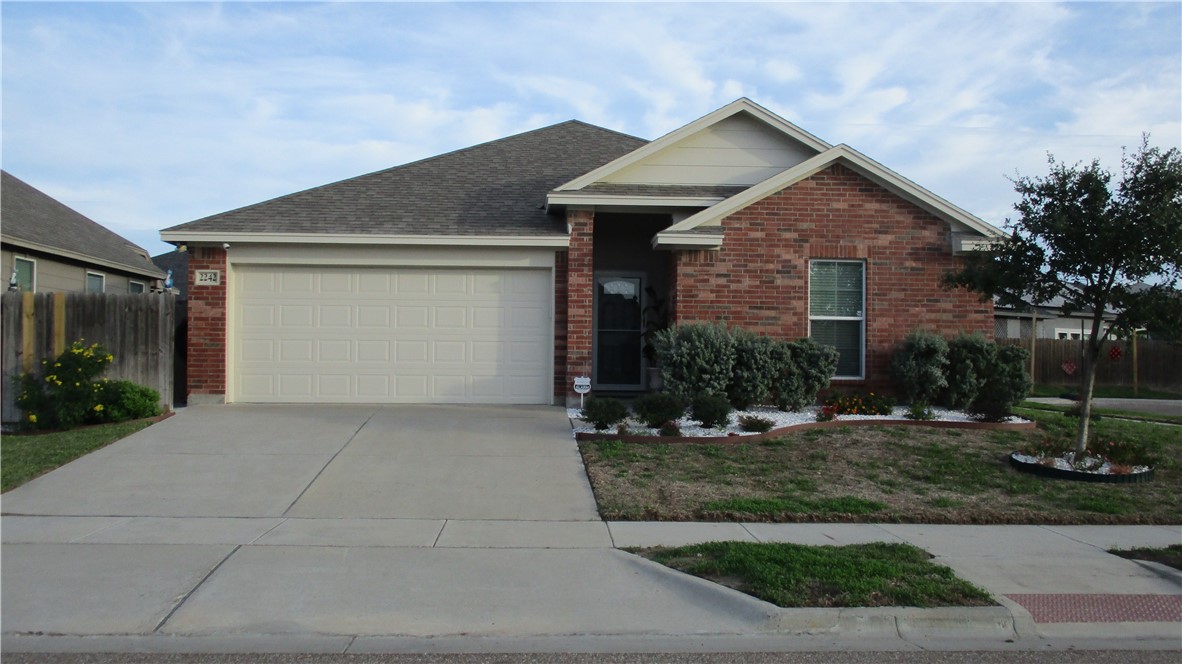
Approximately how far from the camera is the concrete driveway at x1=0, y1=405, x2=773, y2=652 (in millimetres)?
5754

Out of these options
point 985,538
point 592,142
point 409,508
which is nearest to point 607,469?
point 409,508

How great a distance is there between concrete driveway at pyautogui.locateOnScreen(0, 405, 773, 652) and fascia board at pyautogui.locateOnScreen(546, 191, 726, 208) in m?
4.31

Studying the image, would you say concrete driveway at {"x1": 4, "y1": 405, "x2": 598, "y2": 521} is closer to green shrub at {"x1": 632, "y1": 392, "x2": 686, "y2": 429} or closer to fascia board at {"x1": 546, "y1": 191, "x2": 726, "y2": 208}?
green shrub at {"x1": 632, "y1": 392, "x2": 686, "y2": 429}

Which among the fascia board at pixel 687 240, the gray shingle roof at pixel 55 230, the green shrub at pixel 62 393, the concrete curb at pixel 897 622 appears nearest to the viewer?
the concrete curb at pixel 897 622

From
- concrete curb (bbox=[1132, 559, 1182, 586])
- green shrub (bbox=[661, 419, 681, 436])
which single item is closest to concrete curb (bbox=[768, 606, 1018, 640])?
concrete curb (bbox=[1132, 559, 1182, 586])

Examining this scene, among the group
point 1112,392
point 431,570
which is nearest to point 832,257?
point 431,570

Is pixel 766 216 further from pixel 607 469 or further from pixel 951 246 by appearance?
pixel 607 469

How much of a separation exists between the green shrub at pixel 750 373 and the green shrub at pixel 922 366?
7.01ft

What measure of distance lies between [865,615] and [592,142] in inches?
561

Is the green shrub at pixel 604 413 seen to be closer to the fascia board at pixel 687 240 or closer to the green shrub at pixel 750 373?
the green shrub at pixel 750 373

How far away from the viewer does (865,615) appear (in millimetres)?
5793

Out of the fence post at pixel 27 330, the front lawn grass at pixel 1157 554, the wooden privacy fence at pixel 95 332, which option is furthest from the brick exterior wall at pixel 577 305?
the front lawn grass at pixel 1157 554

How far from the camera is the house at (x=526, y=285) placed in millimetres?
14086

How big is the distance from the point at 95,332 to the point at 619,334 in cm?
858
